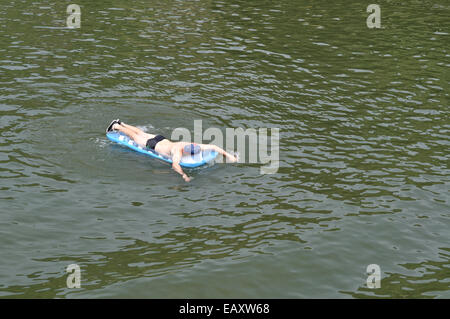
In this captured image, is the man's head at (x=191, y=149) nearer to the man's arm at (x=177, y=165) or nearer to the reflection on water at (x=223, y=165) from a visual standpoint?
the man's arm at (x=177, y=165)

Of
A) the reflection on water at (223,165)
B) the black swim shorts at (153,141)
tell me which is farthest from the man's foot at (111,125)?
the black swim shorts at (153,141)

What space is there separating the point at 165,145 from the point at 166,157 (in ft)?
1.55

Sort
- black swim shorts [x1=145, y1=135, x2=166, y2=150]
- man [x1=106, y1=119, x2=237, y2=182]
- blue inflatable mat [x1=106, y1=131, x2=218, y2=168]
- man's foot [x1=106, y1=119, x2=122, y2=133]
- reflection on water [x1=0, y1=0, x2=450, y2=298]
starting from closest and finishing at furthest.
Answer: reflection on water [x1=0, y1=0, x2=450, y2=298] < man [x1=106, y1=119, x2=237, y2=182] < blue inflatable mat [x1=106, y1=131, x2=218, y2=168] < black swim shorts [x1=145, y1=135, x2=166, y2=150] < man's foot [x1=106, y1=119, x2=122, y2=133]

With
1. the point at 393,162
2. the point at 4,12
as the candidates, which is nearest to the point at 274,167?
the point at 393,162

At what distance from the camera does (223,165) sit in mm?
17516

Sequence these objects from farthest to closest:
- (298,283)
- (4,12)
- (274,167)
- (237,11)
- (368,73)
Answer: (237,11)
(4,12)
(368,73)
(274,167)
(298,283)

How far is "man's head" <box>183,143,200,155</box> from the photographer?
1714 cm

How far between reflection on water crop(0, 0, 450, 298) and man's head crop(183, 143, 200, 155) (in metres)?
0.67

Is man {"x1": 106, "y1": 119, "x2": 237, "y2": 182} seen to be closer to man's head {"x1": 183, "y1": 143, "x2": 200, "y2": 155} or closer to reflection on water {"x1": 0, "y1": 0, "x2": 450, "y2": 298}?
man's head {"x1": 183, "y1": 143, "x2": 200, "y2": 155}

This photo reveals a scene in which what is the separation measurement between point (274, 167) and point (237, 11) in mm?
17412

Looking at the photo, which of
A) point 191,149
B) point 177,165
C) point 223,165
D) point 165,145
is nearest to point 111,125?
point 165,145

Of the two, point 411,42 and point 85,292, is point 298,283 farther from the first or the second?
point 411,42

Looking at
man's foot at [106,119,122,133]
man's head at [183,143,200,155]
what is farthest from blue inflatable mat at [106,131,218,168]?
man's foot at [106,119,122,133]

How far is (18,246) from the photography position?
13227 mm
